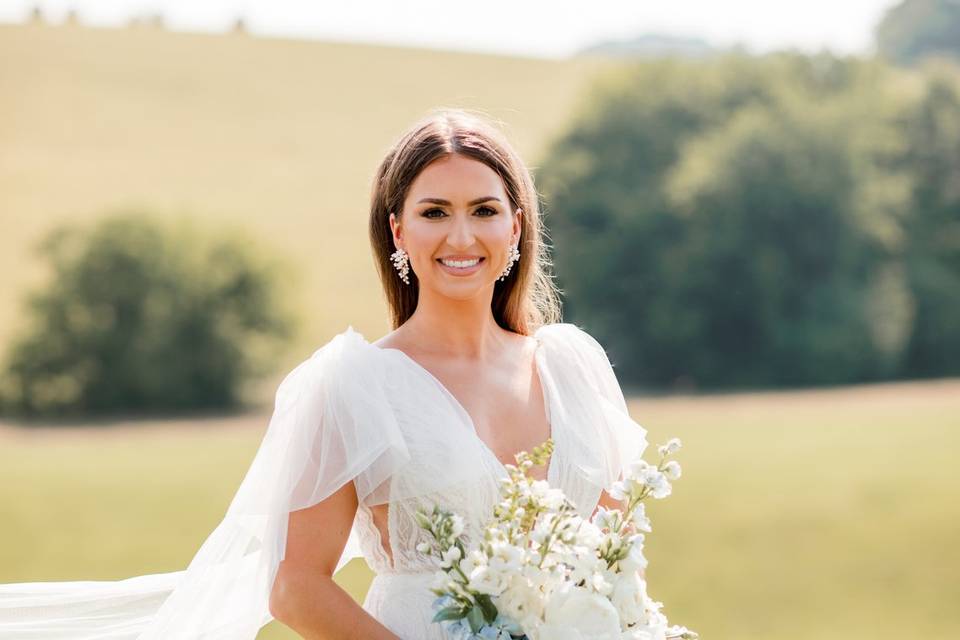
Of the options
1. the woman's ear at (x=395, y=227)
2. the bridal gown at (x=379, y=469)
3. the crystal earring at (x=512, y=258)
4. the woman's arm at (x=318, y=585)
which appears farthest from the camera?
the crystal earring at (x=512, y=258)

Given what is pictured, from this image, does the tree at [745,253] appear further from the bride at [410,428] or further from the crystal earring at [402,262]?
the crystal earring at [402,262]

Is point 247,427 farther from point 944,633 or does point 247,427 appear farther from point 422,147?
point 422,147

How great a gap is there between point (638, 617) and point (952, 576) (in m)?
14.9

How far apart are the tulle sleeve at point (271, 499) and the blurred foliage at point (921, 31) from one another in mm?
81592

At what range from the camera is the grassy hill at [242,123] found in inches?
1993

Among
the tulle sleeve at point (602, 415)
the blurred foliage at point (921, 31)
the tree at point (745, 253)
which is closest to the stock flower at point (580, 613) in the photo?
the tulle sleeve at point (602, 415)

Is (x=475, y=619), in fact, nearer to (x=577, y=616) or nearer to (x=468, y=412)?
(x=577, y=616)

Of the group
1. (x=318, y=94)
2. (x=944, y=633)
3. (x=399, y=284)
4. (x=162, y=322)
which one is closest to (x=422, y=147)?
(x=399, y=284)

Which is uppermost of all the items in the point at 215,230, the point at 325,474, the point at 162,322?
the point at 325,474

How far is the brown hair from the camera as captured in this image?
314 centimetres

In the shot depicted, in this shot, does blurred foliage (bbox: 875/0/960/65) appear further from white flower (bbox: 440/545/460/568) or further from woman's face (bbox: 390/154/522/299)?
white flower (bbox: 440/545/460/568)

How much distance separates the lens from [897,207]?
142 feet

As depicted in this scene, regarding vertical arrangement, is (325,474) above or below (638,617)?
above

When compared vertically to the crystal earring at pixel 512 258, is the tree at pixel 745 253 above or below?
below
